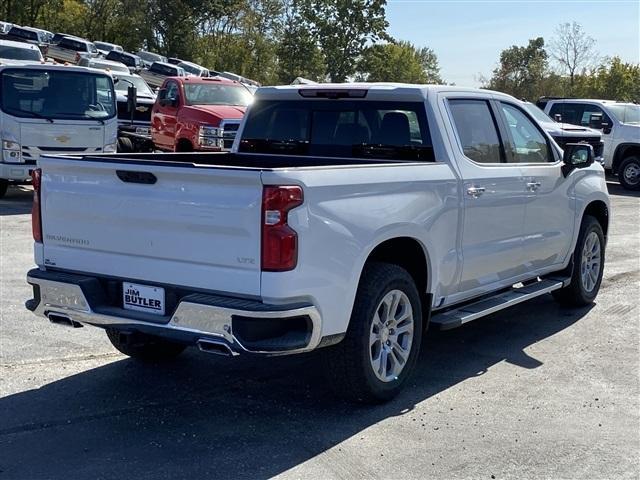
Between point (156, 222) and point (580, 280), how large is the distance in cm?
454

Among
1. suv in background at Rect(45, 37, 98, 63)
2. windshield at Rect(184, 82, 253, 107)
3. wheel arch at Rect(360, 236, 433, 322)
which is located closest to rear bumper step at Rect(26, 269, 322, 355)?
wheel arch at Rect(360, 236, 433, 322)

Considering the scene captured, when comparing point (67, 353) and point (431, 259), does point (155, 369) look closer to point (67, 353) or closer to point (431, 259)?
point (67, 353)

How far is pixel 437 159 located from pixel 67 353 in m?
3.08

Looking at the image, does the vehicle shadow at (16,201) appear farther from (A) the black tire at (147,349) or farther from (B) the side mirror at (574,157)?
(B) the side mirror at (574,157)

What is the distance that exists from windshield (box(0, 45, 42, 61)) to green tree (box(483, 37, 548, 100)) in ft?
106

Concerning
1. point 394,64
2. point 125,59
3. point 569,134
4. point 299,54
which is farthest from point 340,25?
point 569,134

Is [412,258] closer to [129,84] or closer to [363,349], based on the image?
[363,349]

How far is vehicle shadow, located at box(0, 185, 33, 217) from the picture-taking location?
1335 cm

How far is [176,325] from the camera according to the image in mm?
4477

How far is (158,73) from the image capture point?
Result: 37062 mm

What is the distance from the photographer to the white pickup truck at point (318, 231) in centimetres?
431

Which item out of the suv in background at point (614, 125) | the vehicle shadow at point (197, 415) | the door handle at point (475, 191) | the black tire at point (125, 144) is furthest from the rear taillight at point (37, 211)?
the suv in background at point (614, 125)

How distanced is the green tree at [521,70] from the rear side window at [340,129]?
43.6 meters

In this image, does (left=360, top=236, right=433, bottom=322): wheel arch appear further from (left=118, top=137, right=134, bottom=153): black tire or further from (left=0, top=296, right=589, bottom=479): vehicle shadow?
(left=118, top=137, right=134, bottom=153): black tire
